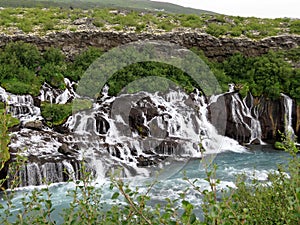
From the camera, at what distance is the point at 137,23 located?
23844mm

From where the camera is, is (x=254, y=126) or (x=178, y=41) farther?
(x=178, y=41)

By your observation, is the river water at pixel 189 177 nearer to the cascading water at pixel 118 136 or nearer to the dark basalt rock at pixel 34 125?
the cascading water at pixel 118 136

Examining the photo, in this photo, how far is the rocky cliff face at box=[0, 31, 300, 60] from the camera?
2112 centimetres

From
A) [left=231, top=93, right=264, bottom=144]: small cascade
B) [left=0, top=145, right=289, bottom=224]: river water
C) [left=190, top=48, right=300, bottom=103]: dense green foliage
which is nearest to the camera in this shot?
[left=0, top=145, right=289, bottom=224]: river water

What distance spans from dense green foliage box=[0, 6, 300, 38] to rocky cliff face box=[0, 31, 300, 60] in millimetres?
694

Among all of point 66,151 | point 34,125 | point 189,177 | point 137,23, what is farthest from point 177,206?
point 137,23

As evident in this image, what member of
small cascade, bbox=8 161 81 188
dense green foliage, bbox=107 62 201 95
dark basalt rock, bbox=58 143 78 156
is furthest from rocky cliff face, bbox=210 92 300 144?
small cascade, bbox=8 161 81 188

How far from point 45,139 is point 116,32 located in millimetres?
10190

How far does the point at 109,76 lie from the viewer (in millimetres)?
19047

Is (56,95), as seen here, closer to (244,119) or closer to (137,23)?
(137,23)

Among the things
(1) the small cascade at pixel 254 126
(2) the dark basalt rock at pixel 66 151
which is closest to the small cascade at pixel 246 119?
(1) the small cascade at pixel 254 126

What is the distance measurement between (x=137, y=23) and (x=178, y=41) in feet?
11.1

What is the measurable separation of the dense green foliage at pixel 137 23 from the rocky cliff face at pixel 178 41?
694mm

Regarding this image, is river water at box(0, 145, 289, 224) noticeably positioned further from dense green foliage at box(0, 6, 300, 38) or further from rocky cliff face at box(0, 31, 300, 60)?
dense green foliage at box(0, 6, 300, 38)
